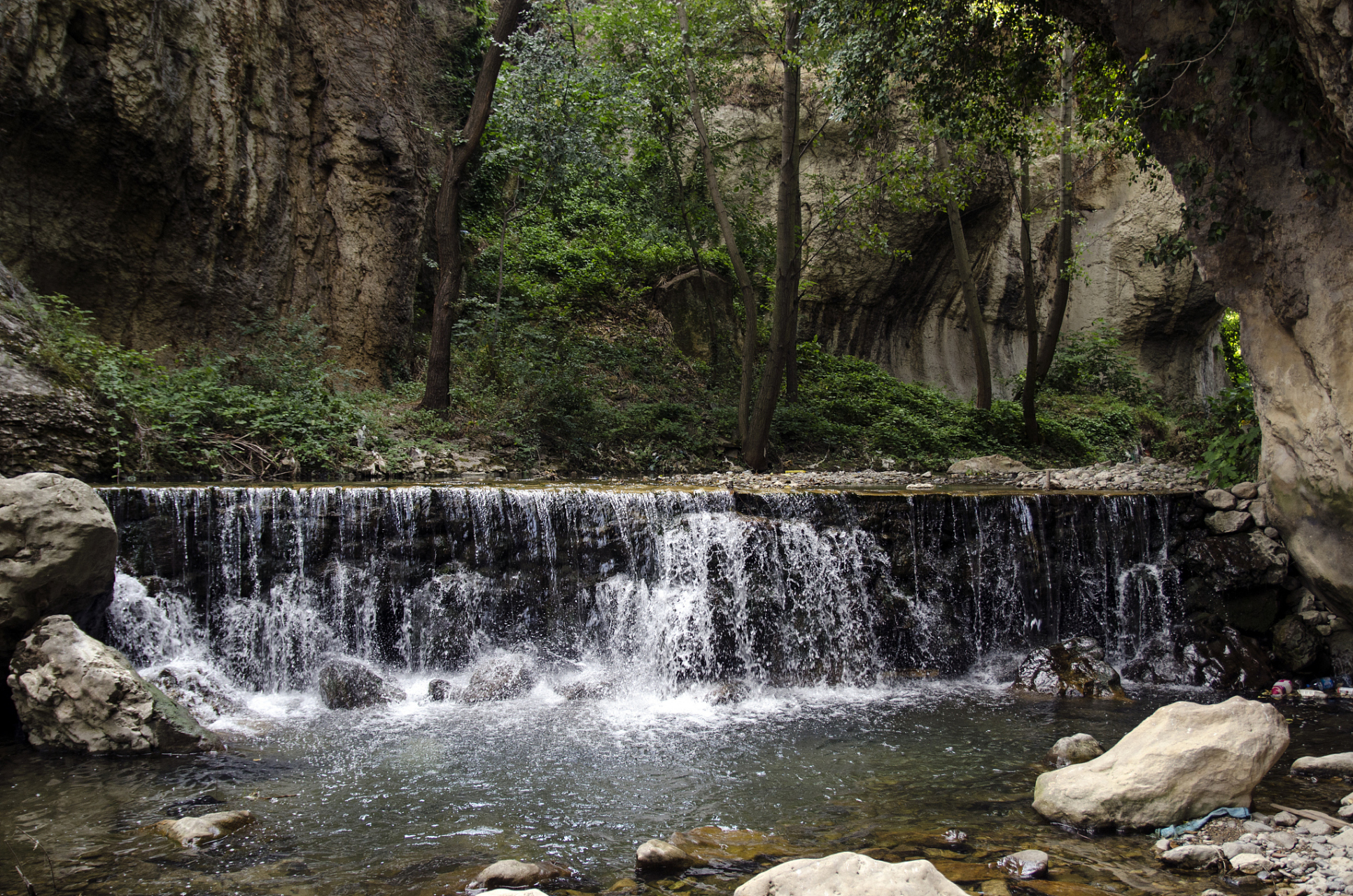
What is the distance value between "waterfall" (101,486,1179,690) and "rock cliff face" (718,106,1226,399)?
1179 centimetres

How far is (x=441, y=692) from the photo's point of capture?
6066 mm

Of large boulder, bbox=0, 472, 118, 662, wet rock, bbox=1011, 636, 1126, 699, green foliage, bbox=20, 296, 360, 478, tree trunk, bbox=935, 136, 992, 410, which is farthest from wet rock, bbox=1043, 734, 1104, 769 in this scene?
tree trunk, bbox=935, 136, 992, 410

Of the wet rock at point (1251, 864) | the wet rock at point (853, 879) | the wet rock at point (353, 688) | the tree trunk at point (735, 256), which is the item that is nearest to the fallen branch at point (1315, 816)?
the wet rock at point (1251, 864)

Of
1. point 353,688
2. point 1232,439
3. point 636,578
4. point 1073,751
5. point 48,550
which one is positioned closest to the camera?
point 1073,751

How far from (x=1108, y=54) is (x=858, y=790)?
7389mm

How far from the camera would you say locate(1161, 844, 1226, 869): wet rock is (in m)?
3.31

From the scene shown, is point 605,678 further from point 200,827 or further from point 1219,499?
point 1219,499

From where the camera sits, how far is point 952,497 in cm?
782

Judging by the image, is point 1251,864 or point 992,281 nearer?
point 1251,864

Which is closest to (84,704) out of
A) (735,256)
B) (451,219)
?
(451,219)

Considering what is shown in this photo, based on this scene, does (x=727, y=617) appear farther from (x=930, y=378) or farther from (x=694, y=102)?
(x=930, y=378)

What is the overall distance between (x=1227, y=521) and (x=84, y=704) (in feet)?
30.5

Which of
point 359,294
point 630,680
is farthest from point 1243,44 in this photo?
point 359,294

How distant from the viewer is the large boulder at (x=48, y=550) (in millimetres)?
4730
